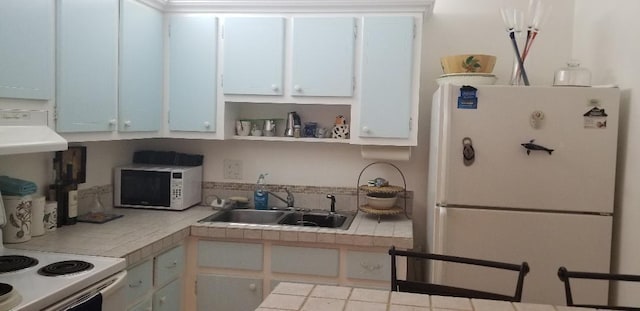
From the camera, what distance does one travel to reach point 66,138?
2223 millimetres

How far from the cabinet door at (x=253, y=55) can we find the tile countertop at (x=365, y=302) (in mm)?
1686

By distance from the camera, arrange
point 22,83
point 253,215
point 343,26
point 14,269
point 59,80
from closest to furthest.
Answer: point 14,269 → point 22,83 → point 59,80 → point 343,26 → point 253,215

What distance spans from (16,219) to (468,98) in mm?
2121

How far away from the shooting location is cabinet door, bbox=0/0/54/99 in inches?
72.6

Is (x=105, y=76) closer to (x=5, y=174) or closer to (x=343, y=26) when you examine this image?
(x=5, y=174)

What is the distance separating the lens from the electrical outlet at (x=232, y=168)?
3355mm

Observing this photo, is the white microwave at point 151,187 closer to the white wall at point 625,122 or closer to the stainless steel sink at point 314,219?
the stainless steel sink at point 314,219

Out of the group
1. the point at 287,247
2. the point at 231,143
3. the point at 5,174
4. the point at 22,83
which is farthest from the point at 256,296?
the point at 22,83

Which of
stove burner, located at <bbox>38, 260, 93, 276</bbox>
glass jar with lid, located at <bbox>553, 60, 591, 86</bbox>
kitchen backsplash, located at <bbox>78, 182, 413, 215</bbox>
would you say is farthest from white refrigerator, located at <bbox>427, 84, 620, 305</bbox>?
stove burner, located at <bbox>38, 260, 93, 276</bbox>

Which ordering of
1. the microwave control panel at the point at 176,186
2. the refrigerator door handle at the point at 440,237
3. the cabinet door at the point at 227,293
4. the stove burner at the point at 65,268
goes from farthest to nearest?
the microwave control panel at the point at 176,186, the cabinet door at the point at 227,293, the refrigerator door handle at the point at 440,237, the stove burner at the point at 65,268

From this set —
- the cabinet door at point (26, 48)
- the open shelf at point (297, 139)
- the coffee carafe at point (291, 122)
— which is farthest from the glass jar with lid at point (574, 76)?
the cabinet door at point (26, 48)

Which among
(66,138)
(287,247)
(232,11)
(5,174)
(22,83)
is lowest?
(287,247)

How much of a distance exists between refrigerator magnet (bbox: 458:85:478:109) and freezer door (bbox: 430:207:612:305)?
0.49 meters

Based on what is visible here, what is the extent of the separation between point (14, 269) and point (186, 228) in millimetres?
959
